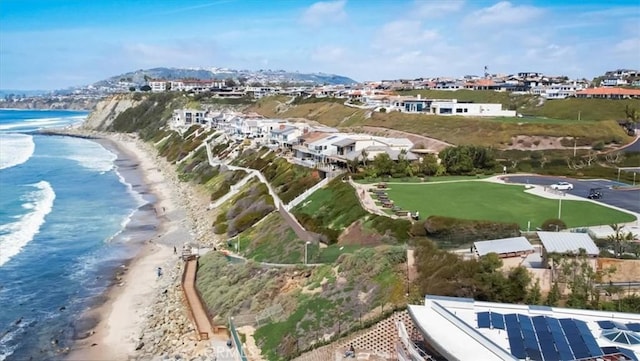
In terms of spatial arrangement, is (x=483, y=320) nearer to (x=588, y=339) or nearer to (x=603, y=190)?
(x=588, y=339)

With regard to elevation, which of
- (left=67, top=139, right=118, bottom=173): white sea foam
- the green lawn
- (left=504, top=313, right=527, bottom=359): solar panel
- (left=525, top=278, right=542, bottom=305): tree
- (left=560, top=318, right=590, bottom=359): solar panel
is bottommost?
(left=67, top=139, right=118, bottom=173): white sea foam

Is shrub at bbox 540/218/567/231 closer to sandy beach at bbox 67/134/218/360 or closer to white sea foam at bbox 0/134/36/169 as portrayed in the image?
sandy beach at bbox 67/134/218/360

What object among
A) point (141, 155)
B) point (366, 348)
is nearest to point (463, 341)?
point (366, 348)

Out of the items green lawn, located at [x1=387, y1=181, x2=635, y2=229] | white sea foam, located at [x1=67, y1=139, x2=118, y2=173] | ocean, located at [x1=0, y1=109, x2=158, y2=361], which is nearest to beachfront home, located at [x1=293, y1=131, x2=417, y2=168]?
green lawn, located at [x1=387, y1=181, x2=635, y2=229]

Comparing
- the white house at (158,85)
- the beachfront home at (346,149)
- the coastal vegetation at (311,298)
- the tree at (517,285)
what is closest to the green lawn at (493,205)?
the coastal vegetation at (311,298)

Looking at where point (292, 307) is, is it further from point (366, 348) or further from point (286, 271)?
point (366, 348)

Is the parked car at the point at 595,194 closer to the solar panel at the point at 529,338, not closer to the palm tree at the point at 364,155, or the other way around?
the palm tree at the point at 364,155

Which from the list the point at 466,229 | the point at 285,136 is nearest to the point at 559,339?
the point at 466,229
